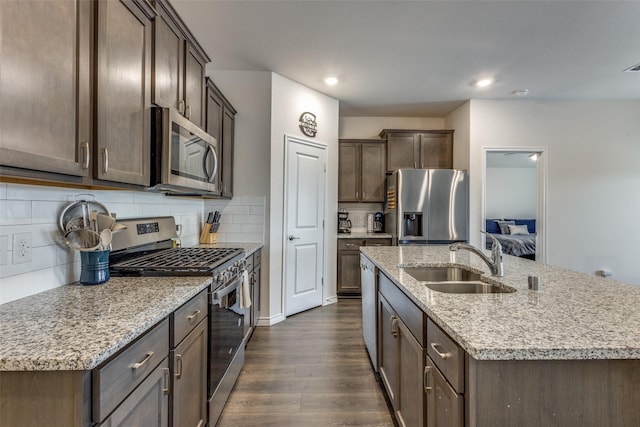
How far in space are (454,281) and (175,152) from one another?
1.85m

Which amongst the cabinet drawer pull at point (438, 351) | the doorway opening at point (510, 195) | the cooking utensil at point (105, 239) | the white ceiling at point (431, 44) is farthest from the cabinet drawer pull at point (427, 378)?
the doorway opening at point (510, 195)

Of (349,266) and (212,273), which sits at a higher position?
(212,273)

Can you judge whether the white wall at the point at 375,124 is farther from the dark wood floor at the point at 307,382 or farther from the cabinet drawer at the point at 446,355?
the cabinet drawer at the point at 446,355

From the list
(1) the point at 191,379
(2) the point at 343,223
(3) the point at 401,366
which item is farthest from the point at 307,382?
(2) the point at 343,223

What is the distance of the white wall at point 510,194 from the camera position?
793 centimetres

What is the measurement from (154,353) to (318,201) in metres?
2.84

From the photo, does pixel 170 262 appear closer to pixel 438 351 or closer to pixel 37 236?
pixel 37 236

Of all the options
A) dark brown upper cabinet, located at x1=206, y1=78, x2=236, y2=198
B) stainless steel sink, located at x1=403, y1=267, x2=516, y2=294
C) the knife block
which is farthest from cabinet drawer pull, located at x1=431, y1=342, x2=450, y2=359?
the knife block

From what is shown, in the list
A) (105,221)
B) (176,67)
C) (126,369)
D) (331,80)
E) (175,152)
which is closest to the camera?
(126,369)

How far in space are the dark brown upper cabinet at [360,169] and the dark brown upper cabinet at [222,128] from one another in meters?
1.82

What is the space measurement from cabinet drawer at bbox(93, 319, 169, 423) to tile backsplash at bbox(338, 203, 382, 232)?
3834 mm

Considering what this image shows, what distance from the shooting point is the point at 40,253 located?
48.6 inches

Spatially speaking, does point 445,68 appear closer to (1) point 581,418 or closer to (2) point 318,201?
(2) point 318,201

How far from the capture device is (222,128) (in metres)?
2.85
